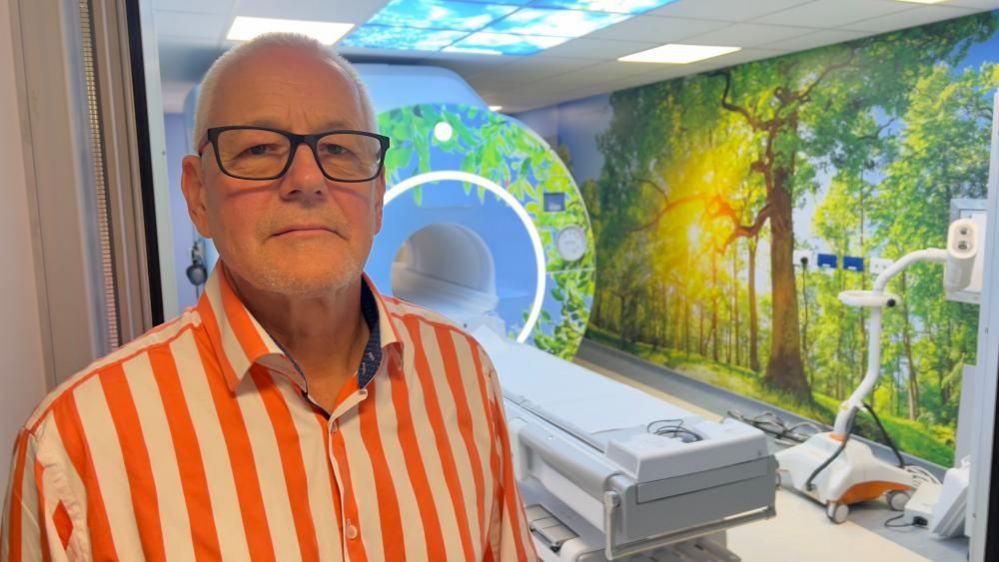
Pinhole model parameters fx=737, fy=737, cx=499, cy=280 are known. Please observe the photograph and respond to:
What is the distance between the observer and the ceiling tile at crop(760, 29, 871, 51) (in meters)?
3.89

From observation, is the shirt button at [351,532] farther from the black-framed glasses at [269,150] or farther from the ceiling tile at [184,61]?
the ceiling tile at [184,61]

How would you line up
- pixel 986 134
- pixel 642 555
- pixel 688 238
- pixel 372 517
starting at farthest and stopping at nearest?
pixel 688 238 → pixel 986 134 → pixel 642 555 → pixel 372 517

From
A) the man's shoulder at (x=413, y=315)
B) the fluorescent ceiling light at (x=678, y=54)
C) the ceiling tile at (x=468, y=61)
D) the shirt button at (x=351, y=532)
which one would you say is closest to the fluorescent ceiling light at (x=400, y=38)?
the ceiling tile at (x=468, y=61)

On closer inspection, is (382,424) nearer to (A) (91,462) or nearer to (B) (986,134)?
(A) (91,462)

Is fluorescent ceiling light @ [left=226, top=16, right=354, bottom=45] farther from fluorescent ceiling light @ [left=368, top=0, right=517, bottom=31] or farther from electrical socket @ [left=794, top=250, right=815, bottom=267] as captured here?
electrical socket @ [left=794, top=250, right=815, bottom=267]

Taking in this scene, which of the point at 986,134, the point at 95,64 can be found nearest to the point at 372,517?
the point at 95,64

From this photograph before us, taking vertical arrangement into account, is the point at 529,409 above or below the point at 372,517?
below

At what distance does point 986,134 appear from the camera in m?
3.50

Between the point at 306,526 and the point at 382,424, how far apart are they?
17 cm

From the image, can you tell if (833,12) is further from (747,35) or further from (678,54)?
(678,54)

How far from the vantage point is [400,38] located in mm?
3701

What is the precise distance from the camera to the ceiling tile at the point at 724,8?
3.09 meters

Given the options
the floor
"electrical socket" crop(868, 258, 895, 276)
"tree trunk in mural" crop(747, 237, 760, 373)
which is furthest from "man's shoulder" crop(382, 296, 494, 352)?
"tree trunk in mural" crop(747, 237, 760, 373)

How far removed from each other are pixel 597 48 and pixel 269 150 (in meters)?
3.46
